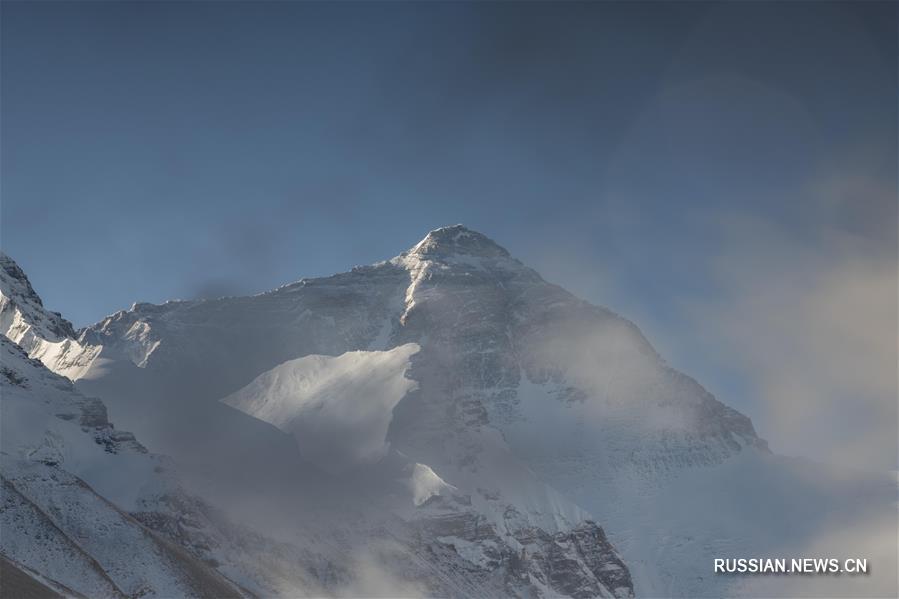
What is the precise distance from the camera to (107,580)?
192 metres

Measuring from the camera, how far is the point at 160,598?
199 m

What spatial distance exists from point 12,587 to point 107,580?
25.8 meters

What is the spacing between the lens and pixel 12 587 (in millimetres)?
167250

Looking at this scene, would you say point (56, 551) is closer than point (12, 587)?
No

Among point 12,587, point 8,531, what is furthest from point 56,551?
point 12,587

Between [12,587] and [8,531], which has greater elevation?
[8,531]

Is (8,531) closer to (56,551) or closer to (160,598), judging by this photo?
(56,551)

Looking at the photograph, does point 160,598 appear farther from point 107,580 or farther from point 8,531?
point 8,531

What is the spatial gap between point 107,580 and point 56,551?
9385 millimetres

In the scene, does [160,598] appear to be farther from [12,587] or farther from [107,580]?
[12,587]

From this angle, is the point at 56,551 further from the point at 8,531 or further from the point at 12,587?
the point at 12,587

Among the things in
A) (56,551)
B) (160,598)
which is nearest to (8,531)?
(56,551)

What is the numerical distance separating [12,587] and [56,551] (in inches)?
1018

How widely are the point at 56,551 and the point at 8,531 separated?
8.16 metres
